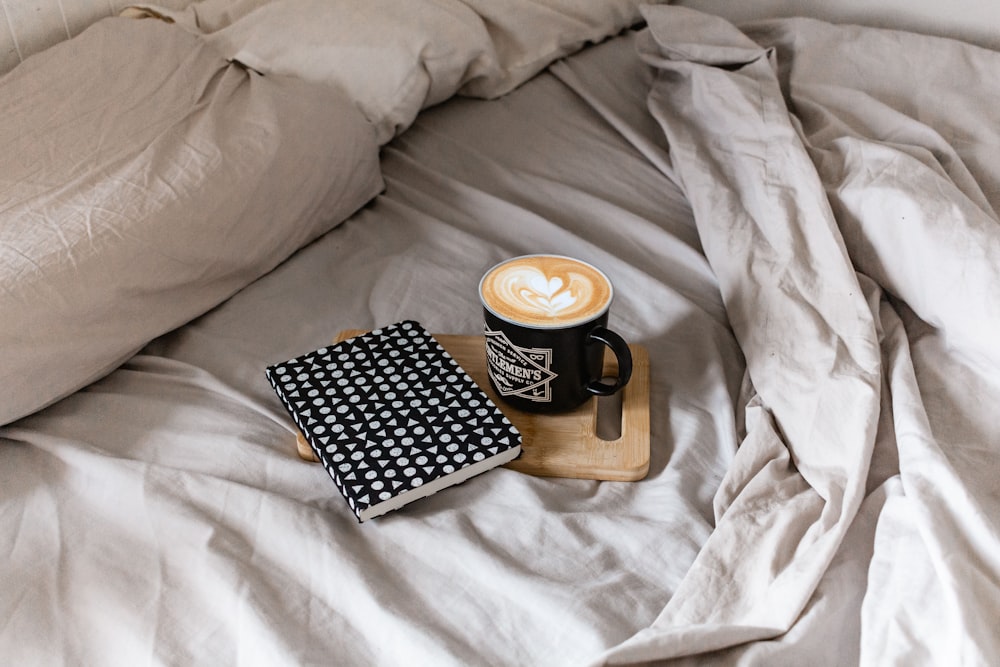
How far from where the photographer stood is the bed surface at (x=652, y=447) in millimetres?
532

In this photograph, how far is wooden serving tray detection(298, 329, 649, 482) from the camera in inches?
25.5

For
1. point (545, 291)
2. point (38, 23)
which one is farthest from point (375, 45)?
point (545, 291)

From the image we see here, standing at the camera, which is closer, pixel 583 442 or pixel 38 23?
pixel 583 442

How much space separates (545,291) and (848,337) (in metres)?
0.25

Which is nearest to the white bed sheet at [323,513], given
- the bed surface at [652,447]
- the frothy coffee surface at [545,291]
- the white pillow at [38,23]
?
the bed surface at [652,447]

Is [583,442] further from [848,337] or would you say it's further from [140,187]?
[140,187]

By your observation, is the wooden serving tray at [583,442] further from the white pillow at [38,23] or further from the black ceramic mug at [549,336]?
the white pillow at [38,23]

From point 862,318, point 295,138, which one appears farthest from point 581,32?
point 862,318

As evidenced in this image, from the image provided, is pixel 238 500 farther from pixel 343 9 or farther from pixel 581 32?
pixel 581 32

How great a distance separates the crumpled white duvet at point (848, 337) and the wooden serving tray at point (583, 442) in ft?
0.24

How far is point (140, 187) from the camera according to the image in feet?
2.48

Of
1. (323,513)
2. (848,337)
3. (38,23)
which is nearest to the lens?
(323,513)

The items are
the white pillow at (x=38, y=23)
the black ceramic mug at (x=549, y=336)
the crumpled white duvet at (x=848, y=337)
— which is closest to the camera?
the crumpled white duvet at (x=848, y=337)

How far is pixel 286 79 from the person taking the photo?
0.95 m
